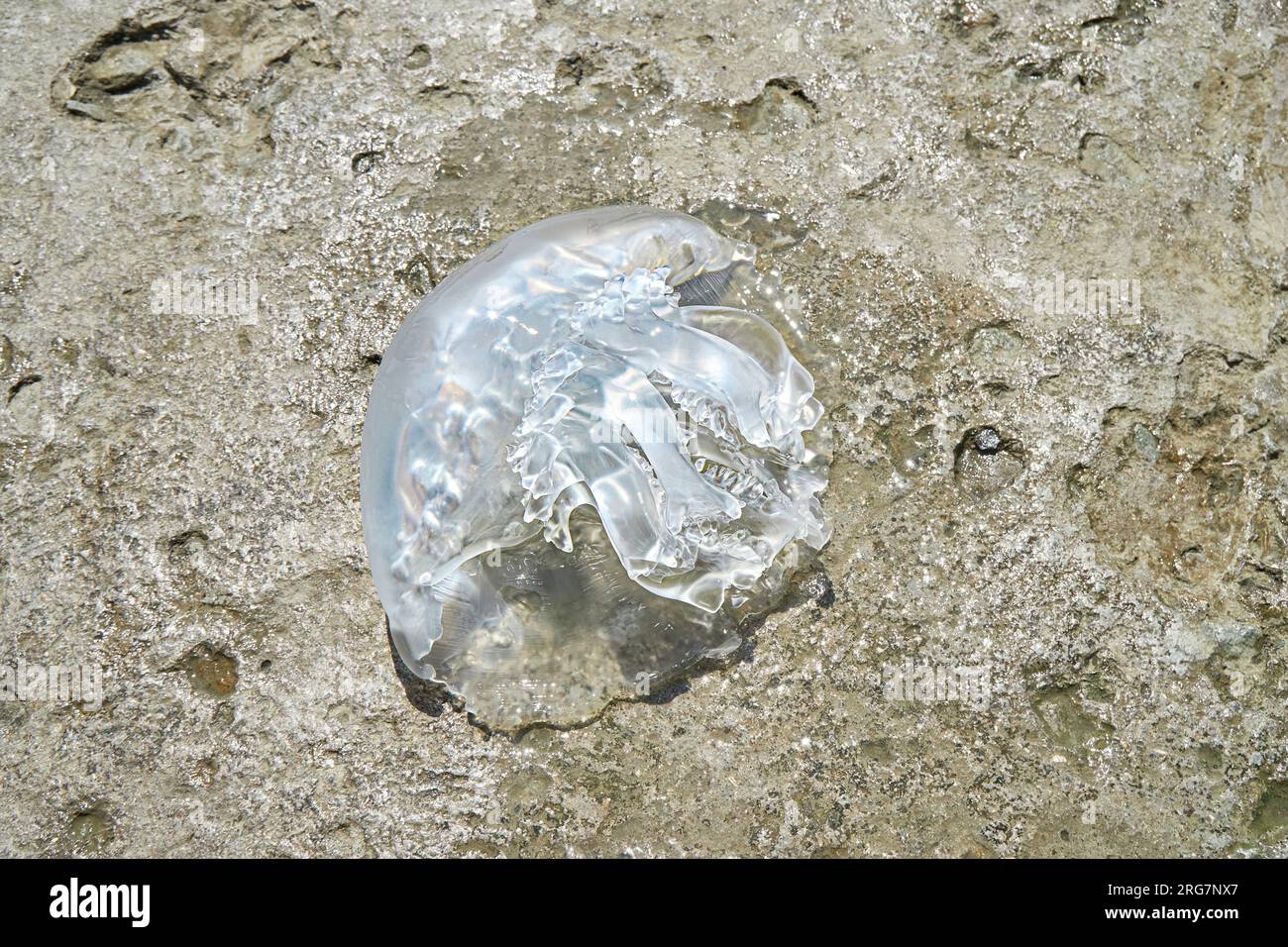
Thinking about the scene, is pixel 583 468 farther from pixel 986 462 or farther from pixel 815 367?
pixel 986 462

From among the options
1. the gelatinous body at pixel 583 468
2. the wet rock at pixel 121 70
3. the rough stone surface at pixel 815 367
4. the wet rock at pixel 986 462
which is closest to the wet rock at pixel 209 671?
the rough stone surface at pixel 815 367

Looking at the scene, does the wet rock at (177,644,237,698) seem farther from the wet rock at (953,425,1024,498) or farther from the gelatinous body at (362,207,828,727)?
the wet rock at (953,425,1024,498)

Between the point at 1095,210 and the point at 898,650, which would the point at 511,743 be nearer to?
the point at 898,650

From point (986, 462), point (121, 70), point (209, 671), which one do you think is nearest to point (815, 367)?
point (986, 462)

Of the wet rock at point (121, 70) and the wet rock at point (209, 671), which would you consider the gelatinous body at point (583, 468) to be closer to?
the wet rock at point (209, 671)

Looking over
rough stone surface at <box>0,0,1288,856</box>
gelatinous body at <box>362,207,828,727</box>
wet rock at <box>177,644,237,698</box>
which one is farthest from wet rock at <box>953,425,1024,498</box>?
wet rock at <box>177,644,237,698</box>

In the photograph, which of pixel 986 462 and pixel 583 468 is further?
pixel 986 462

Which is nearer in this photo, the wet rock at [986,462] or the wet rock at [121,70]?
the wet rock at [986,462]

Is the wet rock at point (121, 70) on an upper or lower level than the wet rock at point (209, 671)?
upper
